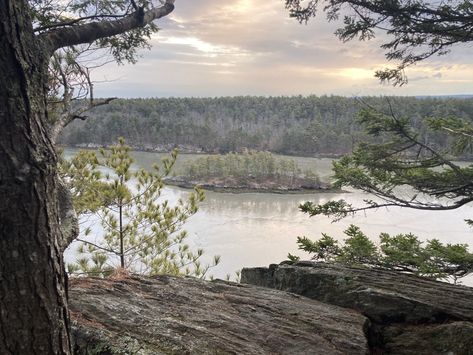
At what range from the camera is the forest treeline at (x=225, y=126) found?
155ft

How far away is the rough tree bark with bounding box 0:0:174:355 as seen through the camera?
131 cm

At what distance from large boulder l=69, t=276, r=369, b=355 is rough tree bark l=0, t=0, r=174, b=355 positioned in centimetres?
62

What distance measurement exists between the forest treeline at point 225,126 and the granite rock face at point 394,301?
3967 centimetres

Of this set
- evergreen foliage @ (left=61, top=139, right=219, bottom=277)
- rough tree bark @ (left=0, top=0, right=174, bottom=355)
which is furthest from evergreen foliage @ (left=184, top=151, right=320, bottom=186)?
rough tree bark @ (left=0, top=0, right=174, bottom=355)

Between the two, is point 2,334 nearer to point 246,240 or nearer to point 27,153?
point 27,153

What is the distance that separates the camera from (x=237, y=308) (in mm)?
2602

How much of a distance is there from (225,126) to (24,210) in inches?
2257

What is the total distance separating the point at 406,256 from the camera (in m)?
4.14

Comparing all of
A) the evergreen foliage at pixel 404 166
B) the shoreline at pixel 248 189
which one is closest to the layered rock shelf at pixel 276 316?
the evergreen foliage at pixel 404 166

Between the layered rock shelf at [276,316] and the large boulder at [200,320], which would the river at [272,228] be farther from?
the large boulder at [200,320]

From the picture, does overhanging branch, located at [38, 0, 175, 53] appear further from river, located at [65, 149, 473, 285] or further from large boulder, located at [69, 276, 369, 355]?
river, located at [65, 149, 473, 285]

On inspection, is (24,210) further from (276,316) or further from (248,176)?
(248,176)

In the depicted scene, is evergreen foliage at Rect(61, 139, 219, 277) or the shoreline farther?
the shoreline

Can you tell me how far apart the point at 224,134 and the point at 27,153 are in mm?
54104
